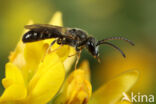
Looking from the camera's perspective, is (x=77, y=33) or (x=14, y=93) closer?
(x=14, y=93)

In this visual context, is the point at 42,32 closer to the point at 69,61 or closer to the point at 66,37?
the point at 66,37

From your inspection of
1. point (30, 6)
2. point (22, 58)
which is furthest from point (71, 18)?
point (22, 58)

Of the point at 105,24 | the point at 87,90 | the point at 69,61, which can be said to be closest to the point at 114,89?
the point at 87,90

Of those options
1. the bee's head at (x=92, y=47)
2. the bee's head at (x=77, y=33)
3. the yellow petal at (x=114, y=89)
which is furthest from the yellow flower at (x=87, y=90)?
the bee's head at (x=77, y=33)

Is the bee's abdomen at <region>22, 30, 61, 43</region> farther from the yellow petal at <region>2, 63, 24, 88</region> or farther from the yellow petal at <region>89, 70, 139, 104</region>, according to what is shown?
the yellow petal at <region>89, 70, 139, 104</region>

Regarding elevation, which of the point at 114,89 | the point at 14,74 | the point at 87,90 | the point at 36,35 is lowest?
the point at 114,89

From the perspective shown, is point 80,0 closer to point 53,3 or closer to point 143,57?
point 53,3
